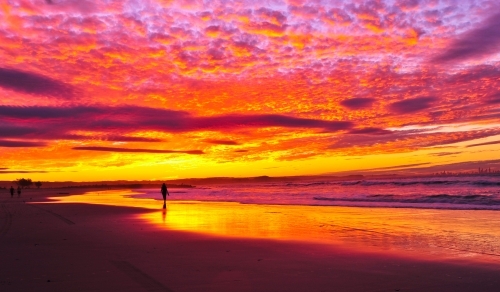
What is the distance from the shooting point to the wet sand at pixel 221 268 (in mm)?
8344

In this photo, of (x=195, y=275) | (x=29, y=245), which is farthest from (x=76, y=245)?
(x=195, y=275)

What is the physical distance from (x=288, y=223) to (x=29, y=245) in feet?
38.7

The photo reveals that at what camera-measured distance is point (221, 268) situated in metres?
10.0

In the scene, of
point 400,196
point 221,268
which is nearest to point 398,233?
point 221,268

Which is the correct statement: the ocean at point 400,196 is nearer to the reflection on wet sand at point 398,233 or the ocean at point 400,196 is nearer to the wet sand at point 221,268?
the reflection on wet sand at point 398,233

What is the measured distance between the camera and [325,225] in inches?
783

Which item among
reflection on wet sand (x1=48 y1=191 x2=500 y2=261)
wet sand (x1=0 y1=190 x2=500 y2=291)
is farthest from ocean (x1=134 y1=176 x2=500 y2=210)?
wet sand (x1=0 y1=190 x2=500 y2=291)

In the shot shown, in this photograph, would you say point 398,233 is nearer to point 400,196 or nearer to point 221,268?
point 221,268

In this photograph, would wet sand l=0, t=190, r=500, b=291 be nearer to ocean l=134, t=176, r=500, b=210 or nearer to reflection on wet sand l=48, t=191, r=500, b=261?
reflection on wet sand l=48, t=191, r=500, b=261

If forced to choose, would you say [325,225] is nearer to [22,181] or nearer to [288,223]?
[288,223]

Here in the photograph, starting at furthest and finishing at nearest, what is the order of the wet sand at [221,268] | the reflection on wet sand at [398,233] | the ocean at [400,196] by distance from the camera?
the ocean at [400,196], the reflection on wet sand at [398,233], the wet sand at [221,268]

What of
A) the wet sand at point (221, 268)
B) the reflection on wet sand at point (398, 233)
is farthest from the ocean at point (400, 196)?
the wet sand at point (221, 268)

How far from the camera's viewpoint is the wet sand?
8344 mm

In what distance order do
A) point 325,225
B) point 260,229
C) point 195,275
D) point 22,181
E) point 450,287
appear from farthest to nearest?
1. point 22,181
2. point 325,225
3. point 260,229
4. point 195,275
5. point 450,287
